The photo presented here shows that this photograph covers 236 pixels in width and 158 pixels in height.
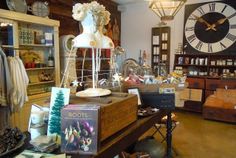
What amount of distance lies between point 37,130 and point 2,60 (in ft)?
6.05

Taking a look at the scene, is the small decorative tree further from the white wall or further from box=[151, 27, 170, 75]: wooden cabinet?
the white wall

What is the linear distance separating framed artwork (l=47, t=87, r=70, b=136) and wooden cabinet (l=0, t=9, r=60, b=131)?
1917 millimetres

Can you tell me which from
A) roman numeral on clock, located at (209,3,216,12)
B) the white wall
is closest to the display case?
the white wall

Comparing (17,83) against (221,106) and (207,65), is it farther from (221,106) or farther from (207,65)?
(207,65)

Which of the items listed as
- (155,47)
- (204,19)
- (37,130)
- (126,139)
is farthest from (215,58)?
(37,130)

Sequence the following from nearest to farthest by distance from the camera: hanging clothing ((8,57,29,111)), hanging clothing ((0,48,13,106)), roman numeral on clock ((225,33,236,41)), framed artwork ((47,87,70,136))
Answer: framed artwork ((47,87,70,136))
hanging clothing ((0,48,13,106))
hanging clothing ((8,57,29,111))
roman numeral on clock ((225,33,236,41))

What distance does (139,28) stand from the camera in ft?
19.2

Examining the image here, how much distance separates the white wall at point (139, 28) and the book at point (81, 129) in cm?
472

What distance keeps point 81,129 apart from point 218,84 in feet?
13.9

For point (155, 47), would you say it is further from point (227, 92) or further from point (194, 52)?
point (227, 92)

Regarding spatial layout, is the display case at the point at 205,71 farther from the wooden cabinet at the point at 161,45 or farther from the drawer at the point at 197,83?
the wooden cabinet at the point at 161,45

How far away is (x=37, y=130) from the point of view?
125 cm

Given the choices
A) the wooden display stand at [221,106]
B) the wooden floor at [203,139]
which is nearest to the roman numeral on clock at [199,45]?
the wooden display stand at [221,106]

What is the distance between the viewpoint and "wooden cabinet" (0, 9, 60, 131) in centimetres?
303
